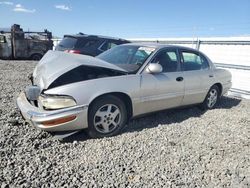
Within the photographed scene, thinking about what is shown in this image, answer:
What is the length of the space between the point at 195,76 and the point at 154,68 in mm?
1378

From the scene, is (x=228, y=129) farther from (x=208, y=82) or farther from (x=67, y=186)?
(x=67, y=186)

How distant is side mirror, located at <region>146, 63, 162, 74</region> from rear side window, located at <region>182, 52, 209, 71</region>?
1.01 meters

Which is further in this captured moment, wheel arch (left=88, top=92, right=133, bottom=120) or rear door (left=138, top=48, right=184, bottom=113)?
rear door (left=138, top=48, right=184, bottom=113)

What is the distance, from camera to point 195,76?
17.7 feet

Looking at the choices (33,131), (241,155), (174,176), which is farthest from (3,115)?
(241,155)

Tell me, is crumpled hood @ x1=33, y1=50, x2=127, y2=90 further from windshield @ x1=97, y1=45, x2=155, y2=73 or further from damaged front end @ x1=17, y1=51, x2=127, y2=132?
windshield @ x1=97, y1=45, x2=155, y2=73

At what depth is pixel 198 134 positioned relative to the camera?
445cm

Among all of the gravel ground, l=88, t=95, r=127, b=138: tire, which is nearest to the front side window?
the gravel ground

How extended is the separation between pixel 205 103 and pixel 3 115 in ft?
14.0

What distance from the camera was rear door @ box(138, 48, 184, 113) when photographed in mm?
4431

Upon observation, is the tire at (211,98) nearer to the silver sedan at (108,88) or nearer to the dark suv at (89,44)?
the silver sedan at (108,88)

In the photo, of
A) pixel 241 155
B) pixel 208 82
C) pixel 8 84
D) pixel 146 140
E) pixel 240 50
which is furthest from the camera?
pixel 240 50

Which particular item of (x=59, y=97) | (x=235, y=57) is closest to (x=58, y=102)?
(x=59, y=97)

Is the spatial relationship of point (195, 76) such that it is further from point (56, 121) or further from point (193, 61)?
point (56, 121)
